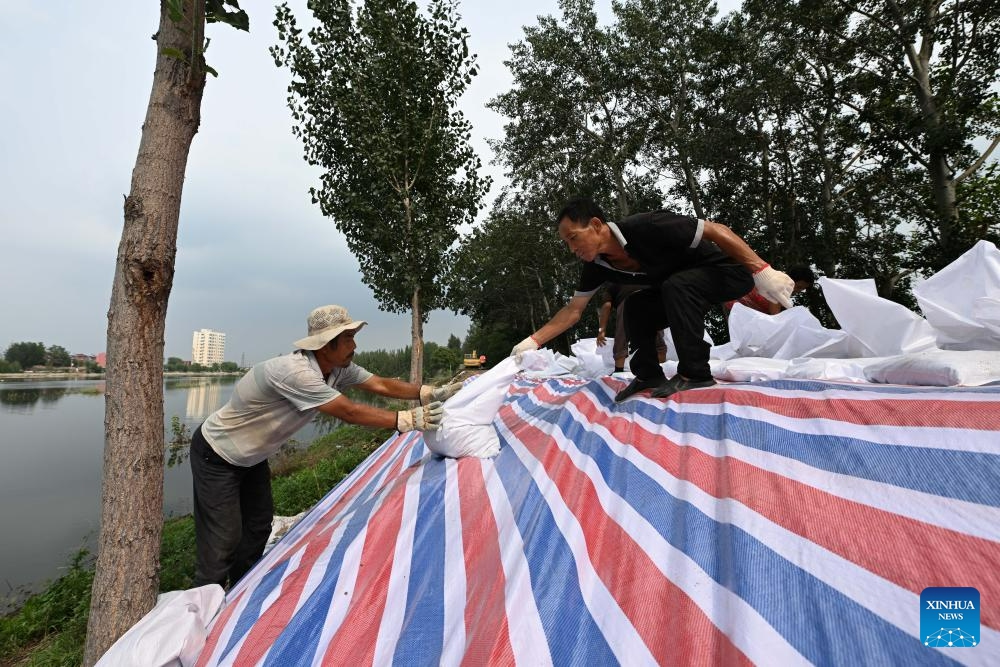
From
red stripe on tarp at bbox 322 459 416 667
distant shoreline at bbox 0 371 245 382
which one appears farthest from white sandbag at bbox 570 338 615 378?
distant shoreline at bbox 0 371 245 382

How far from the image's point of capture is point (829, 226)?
10.2 metres

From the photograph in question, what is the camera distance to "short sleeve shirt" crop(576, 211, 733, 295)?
219cm

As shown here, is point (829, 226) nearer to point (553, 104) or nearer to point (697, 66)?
point (697, 66)

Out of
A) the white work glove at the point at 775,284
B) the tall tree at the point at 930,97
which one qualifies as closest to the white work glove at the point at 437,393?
the white work glove at the point at 775,284

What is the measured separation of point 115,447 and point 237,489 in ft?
1.87

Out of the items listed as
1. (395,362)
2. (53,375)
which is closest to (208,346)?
(53,375)

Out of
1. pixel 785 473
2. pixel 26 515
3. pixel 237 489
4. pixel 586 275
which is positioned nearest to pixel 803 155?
pixel 586 275

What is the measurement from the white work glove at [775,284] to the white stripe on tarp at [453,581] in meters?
1.80

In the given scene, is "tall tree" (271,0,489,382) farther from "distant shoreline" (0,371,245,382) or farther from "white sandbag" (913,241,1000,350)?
"distant shoreline" (0,371,245,382)

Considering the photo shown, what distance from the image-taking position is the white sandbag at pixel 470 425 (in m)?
1.97

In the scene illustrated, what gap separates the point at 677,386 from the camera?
7.06 feet

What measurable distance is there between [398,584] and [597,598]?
0.61 m

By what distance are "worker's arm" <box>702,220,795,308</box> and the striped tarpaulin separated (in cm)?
61

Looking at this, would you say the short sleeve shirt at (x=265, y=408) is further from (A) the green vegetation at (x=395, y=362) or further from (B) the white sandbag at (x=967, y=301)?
(A) the green vegetation at (x=395, y=362)
